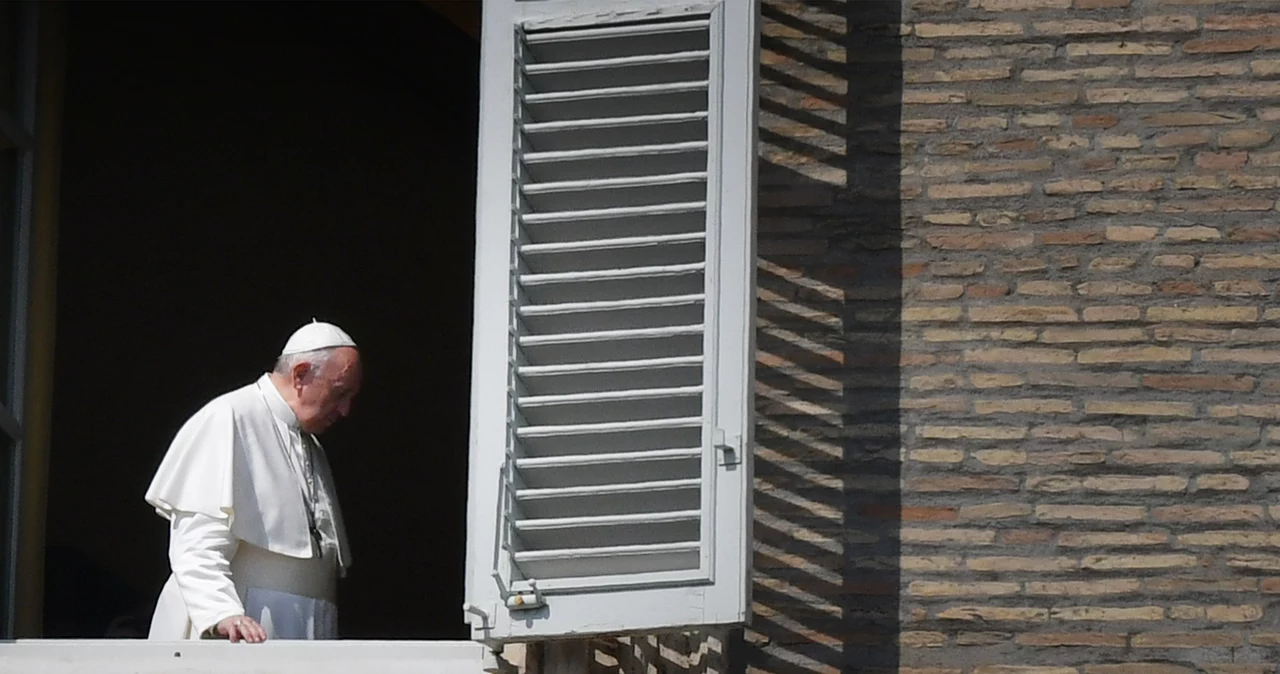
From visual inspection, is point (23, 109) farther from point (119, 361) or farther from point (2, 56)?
point (119, 361)

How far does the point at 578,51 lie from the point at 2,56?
200 cm

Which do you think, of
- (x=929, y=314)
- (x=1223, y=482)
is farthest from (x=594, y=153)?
(x=1223, y=482)

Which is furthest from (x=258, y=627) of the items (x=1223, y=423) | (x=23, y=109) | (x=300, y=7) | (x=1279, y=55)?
(x=300, y=7)

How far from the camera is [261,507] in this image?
6.27 m

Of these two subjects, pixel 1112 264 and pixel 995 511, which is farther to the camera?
pixel 1112 264

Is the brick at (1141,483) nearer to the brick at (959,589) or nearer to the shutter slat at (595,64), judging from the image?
the brick at (959,589)

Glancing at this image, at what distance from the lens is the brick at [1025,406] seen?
606cm

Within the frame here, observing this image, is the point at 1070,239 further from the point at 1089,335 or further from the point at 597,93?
the point at 597,93

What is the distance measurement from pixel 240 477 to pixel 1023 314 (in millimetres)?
2047

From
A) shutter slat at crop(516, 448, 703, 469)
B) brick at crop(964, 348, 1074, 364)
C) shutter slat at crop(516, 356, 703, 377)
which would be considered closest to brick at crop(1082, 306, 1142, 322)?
brick at crop(964, 348, 1074, 364)

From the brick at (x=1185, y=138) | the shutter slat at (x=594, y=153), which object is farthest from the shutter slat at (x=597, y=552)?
the brick at (x=1185, y=138)

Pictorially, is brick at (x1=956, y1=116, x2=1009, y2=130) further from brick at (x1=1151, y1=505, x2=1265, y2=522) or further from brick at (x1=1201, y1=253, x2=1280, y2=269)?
brick at (x1=1151, y1=505, x2=1265, y2=522)

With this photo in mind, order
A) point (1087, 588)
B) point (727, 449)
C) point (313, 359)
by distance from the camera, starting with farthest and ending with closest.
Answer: point (313, 359)
point (1087, 588)
point (727, 449)

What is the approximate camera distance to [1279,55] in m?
6.23
